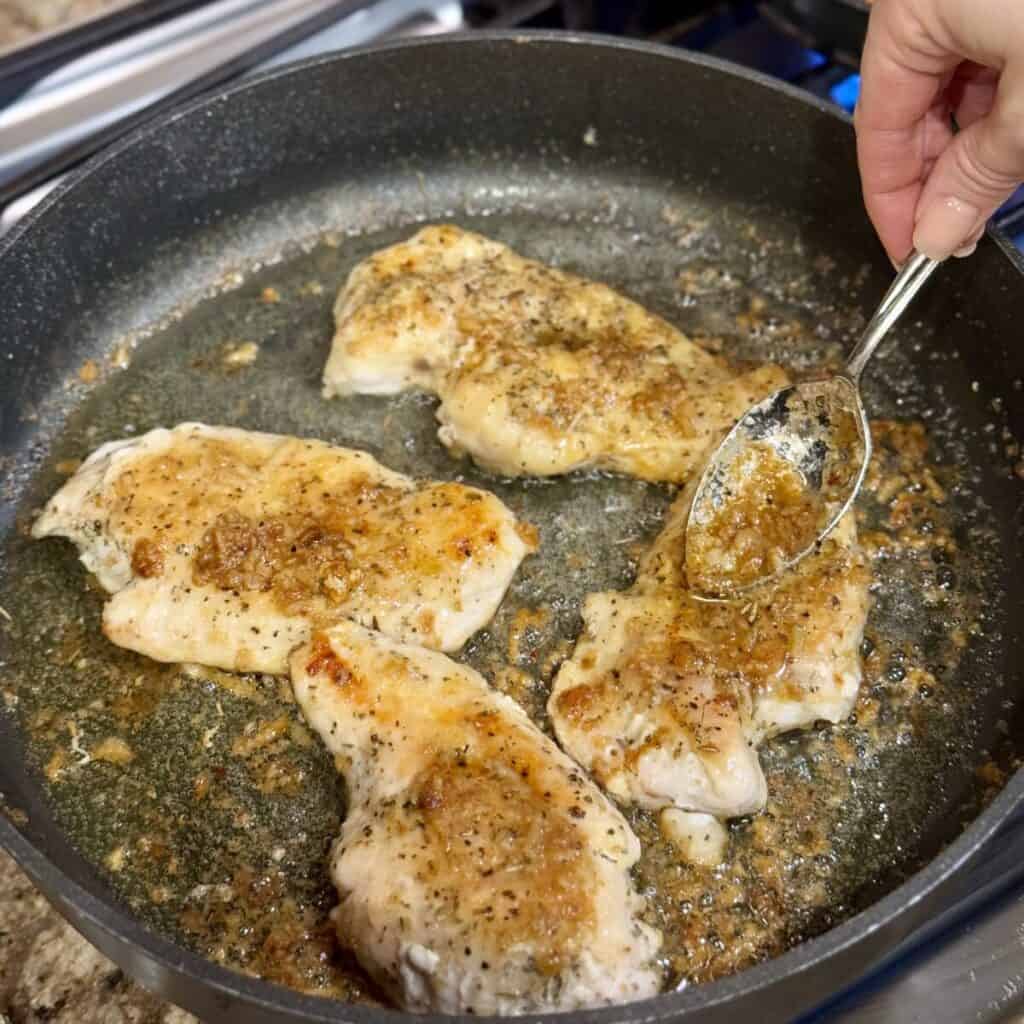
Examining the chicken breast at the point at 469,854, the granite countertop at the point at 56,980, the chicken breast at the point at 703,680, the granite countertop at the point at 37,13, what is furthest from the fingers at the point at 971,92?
the granite countertop at the point at 37,13

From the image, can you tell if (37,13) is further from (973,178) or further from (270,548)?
(973,178)

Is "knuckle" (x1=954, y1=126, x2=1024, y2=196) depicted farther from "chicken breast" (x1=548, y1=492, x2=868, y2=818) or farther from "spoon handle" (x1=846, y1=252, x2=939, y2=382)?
"chicken breast" (x1=548, y1=492, x2=868, y2=818)

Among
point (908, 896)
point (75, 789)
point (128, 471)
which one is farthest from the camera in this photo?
point (128, 471)

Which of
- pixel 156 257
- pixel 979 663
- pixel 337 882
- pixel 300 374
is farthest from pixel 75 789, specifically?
pixel 979 663

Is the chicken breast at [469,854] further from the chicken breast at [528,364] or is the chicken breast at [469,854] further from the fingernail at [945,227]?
the fingernail at [945,227]

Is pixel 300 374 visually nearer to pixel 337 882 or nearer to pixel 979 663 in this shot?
pixel 337 882

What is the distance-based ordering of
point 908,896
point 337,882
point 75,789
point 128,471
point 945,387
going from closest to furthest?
1. point 908,896
2. point 337,882
3. point 75,789
4. point 128,471
5. point 945,387
